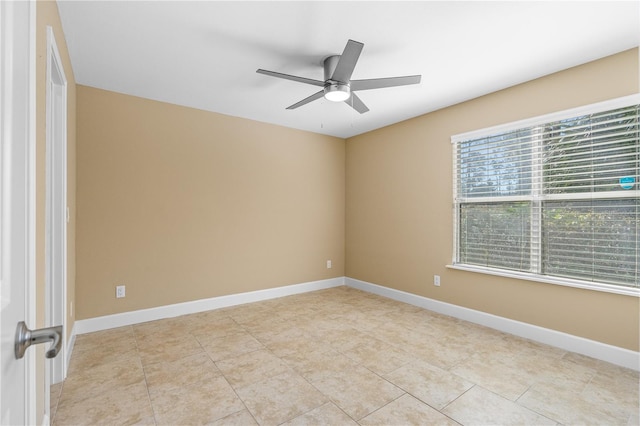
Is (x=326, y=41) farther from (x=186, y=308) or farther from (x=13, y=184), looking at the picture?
(x=186, y=308)

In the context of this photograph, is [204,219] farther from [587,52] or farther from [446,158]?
[587,52]

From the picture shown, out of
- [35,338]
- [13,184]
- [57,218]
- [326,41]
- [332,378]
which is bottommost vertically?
[332,378]

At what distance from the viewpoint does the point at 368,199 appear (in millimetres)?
4887

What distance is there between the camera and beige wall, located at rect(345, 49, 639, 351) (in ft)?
8.53

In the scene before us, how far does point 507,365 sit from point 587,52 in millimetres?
2650

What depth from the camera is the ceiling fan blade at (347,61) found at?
194cm

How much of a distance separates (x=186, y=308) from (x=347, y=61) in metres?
3.29

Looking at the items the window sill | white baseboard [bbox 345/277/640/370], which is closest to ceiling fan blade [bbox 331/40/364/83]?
the window sill

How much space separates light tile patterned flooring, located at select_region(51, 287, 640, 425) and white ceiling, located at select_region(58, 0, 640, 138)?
2.56m

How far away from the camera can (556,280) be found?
9.37 feet

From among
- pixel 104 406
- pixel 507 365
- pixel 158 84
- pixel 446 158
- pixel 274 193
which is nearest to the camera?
pixel 104 406

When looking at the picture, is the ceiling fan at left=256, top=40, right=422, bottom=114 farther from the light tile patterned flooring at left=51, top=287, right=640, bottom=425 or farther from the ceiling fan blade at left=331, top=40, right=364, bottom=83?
the light tile patterned flooring at left=51, top=287, right=640, bottom=425

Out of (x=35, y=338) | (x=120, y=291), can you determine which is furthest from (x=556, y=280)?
(x=120, y=291)

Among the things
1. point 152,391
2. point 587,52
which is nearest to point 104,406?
point 152,391
